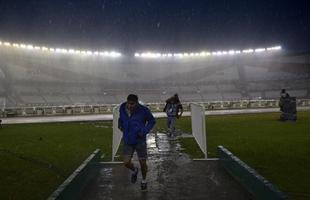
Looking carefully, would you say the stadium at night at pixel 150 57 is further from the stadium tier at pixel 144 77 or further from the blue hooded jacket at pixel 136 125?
the blue hooded jacket at pixel 136 125

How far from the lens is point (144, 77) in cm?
6894

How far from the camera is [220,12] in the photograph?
70375mm

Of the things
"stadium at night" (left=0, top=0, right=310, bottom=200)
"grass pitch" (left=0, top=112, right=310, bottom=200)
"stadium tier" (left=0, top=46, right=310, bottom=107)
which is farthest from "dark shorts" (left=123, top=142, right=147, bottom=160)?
"stadium tier" (left=0, top=46, right=310, bottom=107)

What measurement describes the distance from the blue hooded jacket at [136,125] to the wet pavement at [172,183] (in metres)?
0.95

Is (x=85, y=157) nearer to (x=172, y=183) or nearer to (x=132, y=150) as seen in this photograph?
(x=132, y=150)

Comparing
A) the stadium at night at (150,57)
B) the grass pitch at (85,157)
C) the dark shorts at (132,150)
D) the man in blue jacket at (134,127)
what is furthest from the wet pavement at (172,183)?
the stadium at night at (150,57)

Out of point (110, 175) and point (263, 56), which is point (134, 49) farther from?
point (110, 175)

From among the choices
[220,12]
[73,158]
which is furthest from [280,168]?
[220,12]

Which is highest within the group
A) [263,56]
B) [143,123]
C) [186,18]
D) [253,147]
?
[186,18]

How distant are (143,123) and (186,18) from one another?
224ft

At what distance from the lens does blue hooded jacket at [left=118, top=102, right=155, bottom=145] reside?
6996mm

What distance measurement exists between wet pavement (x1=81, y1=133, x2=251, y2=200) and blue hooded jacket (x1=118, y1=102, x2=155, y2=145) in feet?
3.11

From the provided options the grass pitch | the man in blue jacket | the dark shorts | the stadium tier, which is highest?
the stadium tier

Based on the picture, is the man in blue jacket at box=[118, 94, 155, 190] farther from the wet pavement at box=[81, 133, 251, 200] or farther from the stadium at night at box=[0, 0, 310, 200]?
the stadium at night at box=[0, 0, 310, 200]
